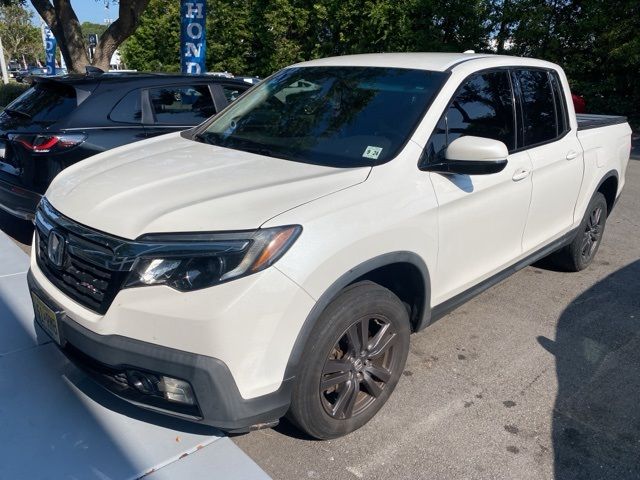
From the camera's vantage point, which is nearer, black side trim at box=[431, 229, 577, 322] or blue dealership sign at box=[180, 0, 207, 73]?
black side trim at box=[431, 229, 577, 322]

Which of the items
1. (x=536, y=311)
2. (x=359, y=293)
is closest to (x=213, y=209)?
(x=359, y=293)

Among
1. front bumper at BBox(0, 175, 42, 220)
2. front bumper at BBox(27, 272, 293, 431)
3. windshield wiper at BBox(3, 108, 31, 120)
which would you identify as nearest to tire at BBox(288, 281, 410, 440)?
front bumper at BBox(27, 272, 293, 431)

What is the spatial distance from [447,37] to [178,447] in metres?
15.8

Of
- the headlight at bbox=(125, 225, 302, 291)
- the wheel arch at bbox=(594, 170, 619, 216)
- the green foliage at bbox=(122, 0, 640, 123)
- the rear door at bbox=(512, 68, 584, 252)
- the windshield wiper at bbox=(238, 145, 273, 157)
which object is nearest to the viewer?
the headlight at bbox=(125, 225, 302, 291)

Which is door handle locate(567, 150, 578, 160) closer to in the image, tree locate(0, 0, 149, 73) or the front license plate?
the front license plate

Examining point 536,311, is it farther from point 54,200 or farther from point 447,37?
point 447,37

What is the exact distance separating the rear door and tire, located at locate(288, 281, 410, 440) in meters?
1.50

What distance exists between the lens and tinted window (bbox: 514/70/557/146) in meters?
3.87

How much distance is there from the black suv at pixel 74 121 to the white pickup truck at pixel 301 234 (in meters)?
1.60

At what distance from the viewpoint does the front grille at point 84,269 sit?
236 cm

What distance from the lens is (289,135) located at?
3.30 meters

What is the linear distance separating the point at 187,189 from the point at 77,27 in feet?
36.4

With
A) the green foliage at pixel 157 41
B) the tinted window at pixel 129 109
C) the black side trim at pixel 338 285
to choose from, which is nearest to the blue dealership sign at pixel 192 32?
the tinted window at pixel 129 109

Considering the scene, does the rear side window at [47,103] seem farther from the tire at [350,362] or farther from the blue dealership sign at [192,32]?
the blue dealership sign at [192,32]
